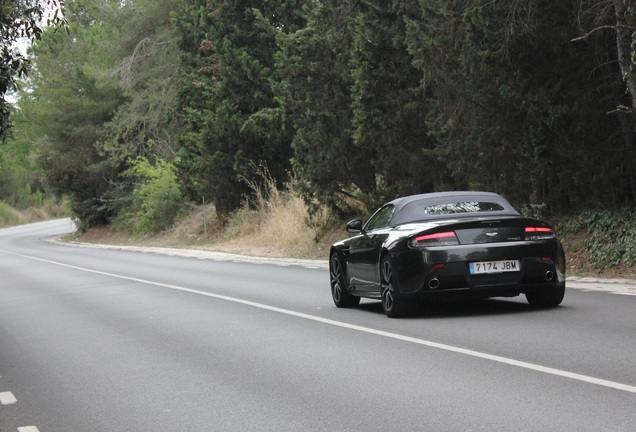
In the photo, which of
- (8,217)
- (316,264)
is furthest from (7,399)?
(8,217)

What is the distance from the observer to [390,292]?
1333cm

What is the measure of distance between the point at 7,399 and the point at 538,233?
6.36m

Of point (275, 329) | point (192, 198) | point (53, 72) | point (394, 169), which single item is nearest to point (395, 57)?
point (394, 169)

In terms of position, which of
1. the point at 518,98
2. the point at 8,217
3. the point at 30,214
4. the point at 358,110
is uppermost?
the point at 358,110

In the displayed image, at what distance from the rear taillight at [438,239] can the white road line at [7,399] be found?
16.7 ft

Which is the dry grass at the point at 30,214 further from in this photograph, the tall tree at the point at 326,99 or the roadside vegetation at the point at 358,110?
the tall tree at the point at 326,99

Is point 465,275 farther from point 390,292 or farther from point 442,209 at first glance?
point 442,209

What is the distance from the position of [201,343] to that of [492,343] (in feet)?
10.6

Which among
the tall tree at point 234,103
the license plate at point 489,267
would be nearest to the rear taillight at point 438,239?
the license plate at point 489,267

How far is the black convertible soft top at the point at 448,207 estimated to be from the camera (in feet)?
44.8

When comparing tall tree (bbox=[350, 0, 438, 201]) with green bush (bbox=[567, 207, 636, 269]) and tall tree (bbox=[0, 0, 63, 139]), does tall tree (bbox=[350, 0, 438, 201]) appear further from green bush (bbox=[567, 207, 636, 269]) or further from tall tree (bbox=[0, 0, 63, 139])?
tall tree (bbox=[0, 0, 63, 139])

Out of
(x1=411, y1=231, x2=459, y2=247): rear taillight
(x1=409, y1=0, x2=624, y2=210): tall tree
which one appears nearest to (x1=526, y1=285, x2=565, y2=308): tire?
(x1=411, y1=231, x2=459, y2=247): rear taillight

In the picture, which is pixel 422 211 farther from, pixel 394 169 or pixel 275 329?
pixel 394 169

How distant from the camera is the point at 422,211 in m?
13.7
